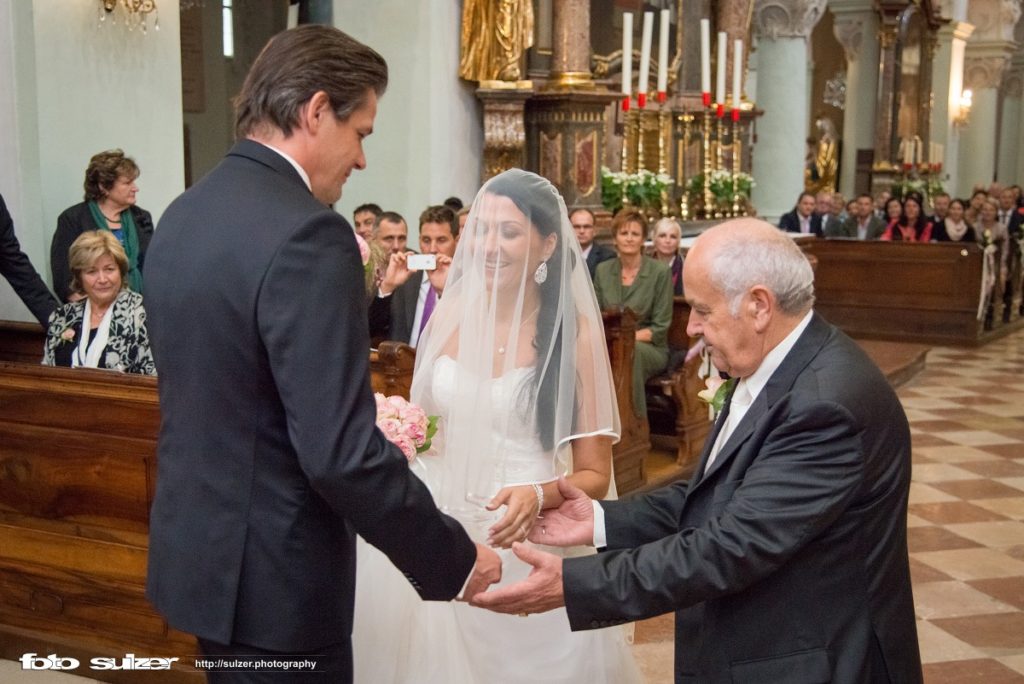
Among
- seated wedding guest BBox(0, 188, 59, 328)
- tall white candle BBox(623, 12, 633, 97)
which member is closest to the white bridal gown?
seated wedding guest BBox(0, 188, 59, 328)

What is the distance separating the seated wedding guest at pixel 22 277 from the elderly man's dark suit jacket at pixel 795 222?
32.8ft

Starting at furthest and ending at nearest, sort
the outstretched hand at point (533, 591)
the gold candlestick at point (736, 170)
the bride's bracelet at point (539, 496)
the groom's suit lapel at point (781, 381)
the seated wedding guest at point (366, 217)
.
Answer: the gold candlestick at point (736, 170)
the seated wedding guest at point (366, 217)
the bride's bracelet at point (539, 496)
the outstretched hand at point (533, 591)
the groom's suit lapel at point (781, 381)

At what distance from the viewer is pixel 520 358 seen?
325cm

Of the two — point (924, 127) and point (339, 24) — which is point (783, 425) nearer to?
point (339, 24)

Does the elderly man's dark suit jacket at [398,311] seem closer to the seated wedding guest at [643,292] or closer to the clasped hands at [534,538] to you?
the seated wedding guest at [643,292]

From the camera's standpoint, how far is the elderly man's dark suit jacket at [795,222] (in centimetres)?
1388

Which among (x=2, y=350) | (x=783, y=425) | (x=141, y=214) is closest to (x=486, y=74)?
(x=141, y=214)

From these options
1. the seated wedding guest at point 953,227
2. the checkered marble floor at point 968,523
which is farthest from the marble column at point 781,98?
the checkered marble floor at point 968,523

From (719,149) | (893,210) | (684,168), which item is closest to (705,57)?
(684,168)

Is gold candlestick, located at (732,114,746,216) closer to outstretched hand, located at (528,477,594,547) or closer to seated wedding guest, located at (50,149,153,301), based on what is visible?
seated wedding guest, located at (50,149,153,301)

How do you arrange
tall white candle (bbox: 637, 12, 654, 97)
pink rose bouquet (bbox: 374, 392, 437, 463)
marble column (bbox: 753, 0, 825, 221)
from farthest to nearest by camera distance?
marble column (bbox: 753, 0, 825, 221) < tall white candle (bbox: 637, 12, 654, 97) < pink rose bouquet (bbox: 374, 392, 437, 463)

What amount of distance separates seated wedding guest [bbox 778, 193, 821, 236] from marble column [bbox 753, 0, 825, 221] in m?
0.31

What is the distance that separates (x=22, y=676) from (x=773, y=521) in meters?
3.04

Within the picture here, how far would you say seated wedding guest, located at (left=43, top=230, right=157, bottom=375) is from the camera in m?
4.88
